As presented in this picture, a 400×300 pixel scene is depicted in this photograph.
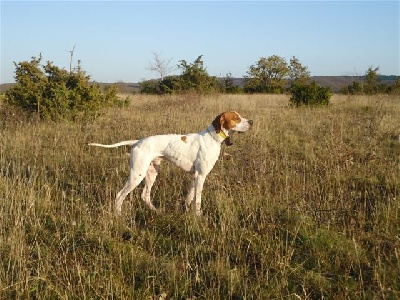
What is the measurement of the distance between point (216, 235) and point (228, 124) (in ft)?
5.14

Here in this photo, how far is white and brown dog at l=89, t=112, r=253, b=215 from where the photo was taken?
430cm

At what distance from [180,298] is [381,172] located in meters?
3.74

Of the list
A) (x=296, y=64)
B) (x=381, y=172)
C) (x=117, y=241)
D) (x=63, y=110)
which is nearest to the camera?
(x=117, y=241)

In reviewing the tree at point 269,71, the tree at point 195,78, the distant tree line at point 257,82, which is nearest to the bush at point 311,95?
the distant tree line at point 257,82

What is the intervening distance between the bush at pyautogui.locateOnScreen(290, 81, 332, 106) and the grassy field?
25.5 feet

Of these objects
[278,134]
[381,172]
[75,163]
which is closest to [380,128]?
[278,134]

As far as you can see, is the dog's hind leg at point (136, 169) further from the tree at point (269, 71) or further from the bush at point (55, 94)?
the tree at point (269, 71)

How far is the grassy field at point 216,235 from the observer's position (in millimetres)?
2623

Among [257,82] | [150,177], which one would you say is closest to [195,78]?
[150,177]

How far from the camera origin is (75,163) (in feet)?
19.2

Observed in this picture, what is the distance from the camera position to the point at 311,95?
1370 centimetres

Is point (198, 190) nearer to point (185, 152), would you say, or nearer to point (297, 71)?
point (185, 152)

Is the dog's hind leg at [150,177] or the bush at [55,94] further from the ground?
the bush at [55,94]

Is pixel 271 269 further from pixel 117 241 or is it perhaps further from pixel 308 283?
pixel 117 241
